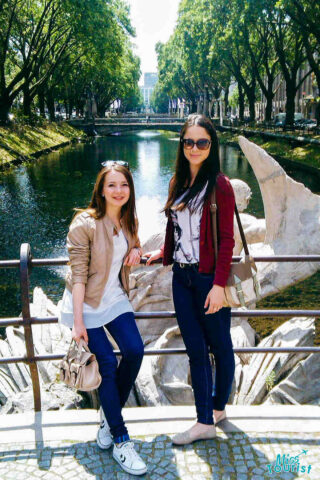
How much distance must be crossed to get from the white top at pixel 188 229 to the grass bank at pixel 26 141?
67.2ft

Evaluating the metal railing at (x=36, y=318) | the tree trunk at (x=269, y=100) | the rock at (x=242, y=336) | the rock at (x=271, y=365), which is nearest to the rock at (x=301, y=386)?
the rock at (x=271, y=365)

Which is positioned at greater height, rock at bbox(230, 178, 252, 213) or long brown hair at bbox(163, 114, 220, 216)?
long brown hair at bbox(163, 114, 220, 216)

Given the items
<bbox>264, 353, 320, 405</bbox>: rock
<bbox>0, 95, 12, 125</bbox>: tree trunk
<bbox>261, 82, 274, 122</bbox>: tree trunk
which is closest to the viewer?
<bbox>264, 353, 320, 405</bbox>: rock

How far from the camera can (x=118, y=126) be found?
2156 inches

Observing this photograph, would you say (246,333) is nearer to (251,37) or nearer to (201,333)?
(201,333)

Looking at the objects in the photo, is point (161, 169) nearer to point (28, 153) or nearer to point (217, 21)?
point (28, 153)

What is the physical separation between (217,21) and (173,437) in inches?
1095

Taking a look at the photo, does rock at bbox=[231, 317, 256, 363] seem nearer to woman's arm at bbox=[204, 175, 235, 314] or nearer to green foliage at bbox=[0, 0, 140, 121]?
woman's arm at bbox=[204, 175, 235, 314]

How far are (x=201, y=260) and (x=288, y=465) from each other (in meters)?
1.25

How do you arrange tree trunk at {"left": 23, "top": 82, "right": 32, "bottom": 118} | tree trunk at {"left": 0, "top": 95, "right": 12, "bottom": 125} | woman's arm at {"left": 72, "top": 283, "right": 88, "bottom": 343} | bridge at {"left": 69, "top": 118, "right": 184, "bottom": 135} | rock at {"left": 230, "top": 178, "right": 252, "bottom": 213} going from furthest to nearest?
bridge at {"left": 69, "top": 118, "right": 184, "bottom": 135}, tree trunk at {"left": 23, "top": 82, "right": 32, "bottom": 118}, tree trunk at {"left": 0, "top": 95, "right": 12, "bottom": 125}, rock at {"left": 230, "top": 178, "right": 252, "bottom": 213}, woman's arm at {"left": 72, "top": 283, "right": 88, "bottom": 343}

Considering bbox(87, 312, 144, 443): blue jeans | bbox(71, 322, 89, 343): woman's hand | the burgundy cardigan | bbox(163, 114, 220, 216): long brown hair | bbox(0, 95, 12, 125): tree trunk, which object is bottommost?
bbox(87, 312, 144, 443): blue jeans

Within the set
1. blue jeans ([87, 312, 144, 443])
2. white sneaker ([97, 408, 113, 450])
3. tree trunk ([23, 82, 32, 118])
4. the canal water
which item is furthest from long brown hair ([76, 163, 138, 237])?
tree trunk ([23, 82, 32, 118])

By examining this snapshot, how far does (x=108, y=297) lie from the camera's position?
2.87 meters

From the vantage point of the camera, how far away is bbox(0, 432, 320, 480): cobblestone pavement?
2.62 meters
